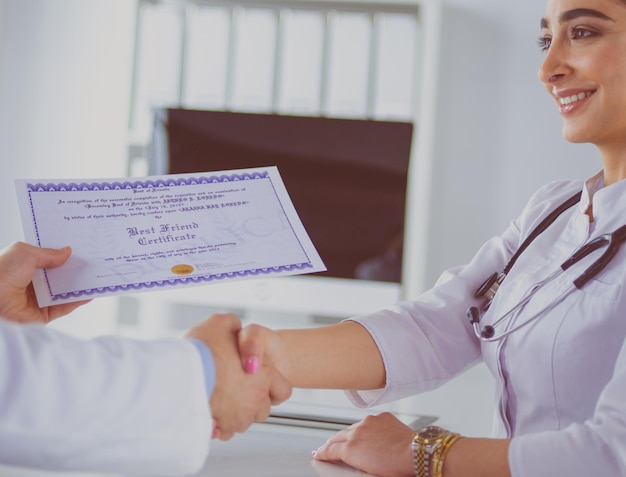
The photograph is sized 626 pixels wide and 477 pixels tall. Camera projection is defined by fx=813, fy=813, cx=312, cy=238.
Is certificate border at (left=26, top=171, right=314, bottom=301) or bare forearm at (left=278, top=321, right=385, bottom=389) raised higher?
certificate border at (left=26, top=171, right=314, bottom=301)

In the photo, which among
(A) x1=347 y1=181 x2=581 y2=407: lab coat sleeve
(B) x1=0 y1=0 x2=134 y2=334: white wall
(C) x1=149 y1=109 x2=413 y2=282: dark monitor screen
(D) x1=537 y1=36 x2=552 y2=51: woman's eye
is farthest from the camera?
(B) x1=0 y1=0 x2=134 y2=334: white wall

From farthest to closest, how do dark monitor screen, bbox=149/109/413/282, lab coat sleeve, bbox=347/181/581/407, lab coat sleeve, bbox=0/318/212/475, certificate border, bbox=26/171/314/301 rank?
1. dark monitor screen, bbox=149/109/413/282
2. lab coat sleeve, bbox=347/181/581/407
3. certificate border, bbox=26/171/314/301
4. lab coat sleeve, bbox=0/318/212/475

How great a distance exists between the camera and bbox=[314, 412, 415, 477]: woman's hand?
0.91 metres

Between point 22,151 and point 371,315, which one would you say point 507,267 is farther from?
point 22,151

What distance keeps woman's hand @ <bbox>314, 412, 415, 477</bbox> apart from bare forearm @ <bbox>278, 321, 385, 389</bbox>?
4.7 inches

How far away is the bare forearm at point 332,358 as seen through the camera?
1075 mm

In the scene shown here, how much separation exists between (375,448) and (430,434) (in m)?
0.07

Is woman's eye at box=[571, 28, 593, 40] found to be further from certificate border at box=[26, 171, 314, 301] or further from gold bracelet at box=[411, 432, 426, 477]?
gold bracelet at box=[411, 432, 426, 477]

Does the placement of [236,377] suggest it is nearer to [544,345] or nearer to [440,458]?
[440,458]

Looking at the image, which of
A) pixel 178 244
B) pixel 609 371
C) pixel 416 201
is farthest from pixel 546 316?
pixel 416 201

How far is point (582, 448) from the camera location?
2.78 feet

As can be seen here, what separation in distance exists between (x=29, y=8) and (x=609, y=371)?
8.95ft

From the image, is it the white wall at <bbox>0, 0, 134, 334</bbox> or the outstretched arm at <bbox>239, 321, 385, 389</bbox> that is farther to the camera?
the white wall at <bbox>0, 0, 134, 334</bbox>

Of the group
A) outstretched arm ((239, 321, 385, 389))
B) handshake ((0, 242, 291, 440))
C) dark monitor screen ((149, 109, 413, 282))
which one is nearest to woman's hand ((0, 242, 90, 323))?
handshake ((0, 242, 291, 440))
